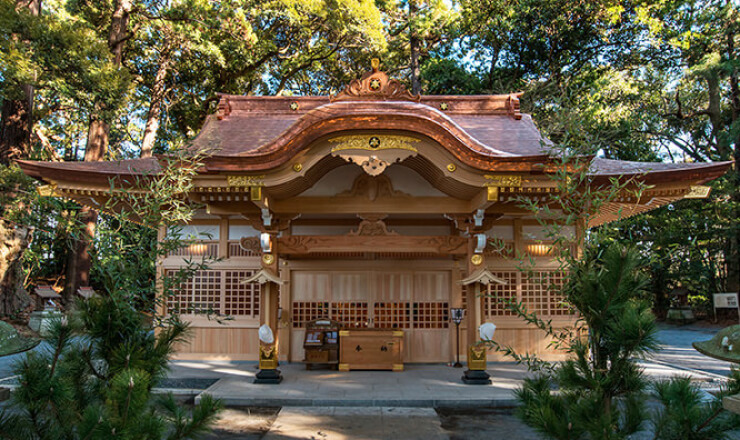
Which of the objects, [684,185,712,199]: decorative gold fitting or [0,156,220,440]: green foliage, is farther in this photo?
[684,185,712,199]: decorative gold fitting

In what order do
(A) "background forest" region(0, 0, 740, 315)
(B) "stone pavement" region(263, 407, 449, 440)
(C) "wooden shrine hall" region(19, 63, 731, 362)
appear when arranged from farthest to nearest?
1. (A) "background forest" region(0, 0, 740, 315)
2. (C) "wooden shrine hall" region(19, 63, 731, 362)
3. (B) "stone pavement" region(263, 407, 449, 440)

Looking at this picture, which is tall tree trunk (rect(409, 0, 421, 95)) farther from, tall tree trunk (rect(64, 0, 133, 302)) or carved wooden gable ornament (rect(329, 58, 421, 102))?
carved wooden gable ornament (rect(329, 58, 421, 102))

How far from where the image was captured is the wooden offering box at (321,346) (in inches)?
344

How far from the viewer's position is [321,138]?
23.4 ft

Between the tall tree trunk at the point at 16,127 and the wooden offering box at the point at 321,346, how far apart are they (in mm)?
10441

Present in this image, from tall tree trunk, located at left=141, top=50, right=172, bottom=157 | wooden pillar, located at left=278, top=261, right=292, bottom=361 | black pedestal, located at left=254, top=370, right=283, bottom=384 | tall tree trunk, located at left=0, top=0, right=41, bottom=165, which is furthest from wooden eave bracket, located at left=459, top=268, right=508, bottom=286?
tall tree trunk, located at left=141, top=50, right=172, bottom=157

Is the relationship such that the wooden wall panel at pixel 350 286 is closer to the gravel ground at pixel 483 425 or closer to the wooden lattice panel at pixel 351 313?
the wooden lattice panel at pixel 351 313

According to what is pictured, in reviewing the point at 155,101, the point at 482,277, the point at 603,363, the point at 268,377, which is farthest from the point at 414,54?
the point at 603,363

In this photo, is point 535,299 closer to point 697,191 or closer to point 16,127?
point 697,191

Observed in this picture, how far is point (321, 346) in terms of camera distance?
8.78 m

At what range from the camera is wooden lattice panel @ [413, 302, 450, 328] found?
983 cm

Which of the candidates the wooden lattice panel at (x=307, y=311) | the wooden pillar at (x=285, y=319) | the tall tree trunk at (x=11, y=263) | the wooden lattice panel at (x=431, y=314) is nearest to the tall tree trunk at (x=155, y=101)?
the tall tree trunk at (x=11, y=263)

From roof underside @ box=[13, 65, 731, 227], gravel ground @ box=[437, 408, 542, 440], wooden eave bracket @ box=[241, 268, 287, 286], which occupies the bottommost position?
gravel ground @ box=[437, 408, 542, 440]

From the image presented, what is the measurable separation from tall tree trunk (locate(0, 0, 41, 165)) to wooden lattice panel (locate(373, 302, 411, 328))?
1109 centimetres
